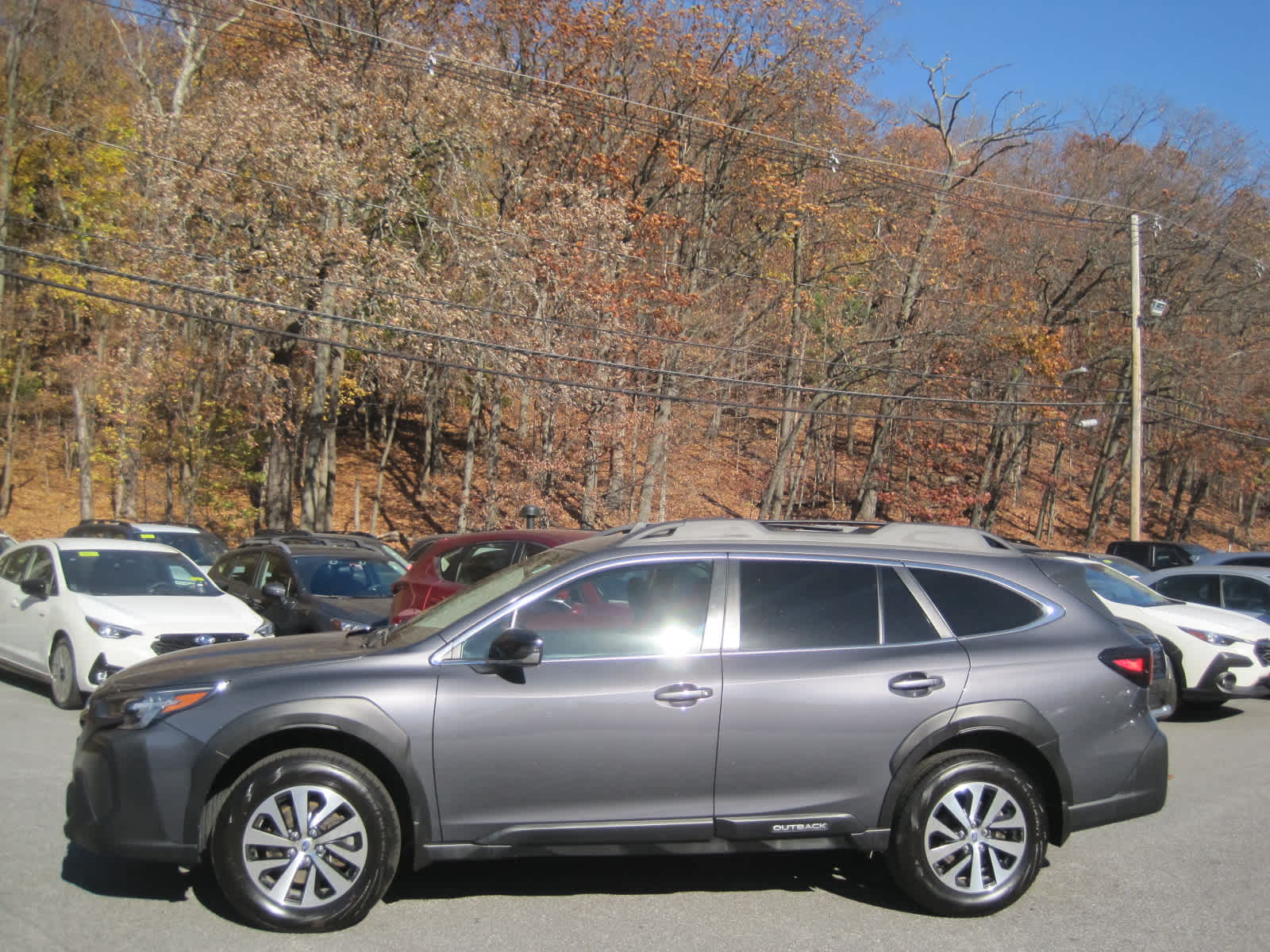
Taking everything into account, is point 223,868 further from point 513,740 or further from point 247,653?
point 513,740

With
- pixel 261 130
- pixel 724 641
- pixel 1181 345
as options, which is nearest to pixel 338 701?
pixel 724 641

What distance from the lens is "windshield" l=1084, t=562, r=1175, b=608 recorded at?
1172 centimetres

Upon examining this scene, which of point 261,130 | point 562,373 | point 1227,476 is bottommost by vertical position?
point 1227,476

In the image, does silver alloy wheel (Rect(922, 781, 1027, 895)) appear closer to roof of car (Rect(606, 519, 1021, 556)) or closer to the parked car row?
the parked car row

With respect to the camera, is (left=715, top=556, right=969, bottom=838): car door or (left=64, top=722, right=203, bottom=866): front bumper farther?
(left=715, top=556, right=969, bottom=838): car door

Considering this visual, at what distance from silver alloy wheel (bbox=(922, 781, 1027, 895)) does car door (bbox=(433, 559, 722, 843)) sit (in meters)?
1.16

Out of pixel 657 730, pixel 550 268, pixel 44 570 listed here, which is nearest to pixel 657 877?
pixel 657 730

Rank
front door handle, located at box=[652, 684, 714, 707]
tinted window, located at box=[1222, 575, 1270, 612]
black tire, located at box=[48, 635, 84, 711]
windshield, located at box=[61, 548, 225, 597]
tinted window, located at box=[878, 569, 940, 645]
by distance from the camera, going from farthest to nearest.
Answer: tinted window, located at box=[1222, 575, 1270, 612] < windshield, located at box=[61, 548, 225, 597] < black tire, located at box=[48, 635, 84, 711] < tinted window, located at box=[878, 569, 940, 645] < front door handle, located at box=[652, 684, 714, 707]

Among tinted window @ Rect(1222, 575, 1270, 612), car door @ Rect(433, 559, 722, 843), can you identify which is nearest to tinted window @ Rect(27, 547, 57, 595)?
car door @ Rect(433, 559, 722, 843)

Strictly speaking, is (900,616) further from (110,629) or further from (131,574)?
(131,574)

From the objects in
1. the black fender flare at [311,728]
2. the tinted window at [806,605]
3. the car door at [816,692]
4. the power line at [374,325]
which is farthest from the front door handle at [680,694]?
the power line at [374,325]

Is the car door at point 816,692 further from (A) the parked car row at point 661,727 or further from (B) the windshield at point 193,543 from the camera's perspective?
(B) the windshield at point 193,543

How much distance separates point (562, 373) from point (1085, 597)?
19.3 m

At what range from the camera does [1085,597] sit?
5.75 metres
